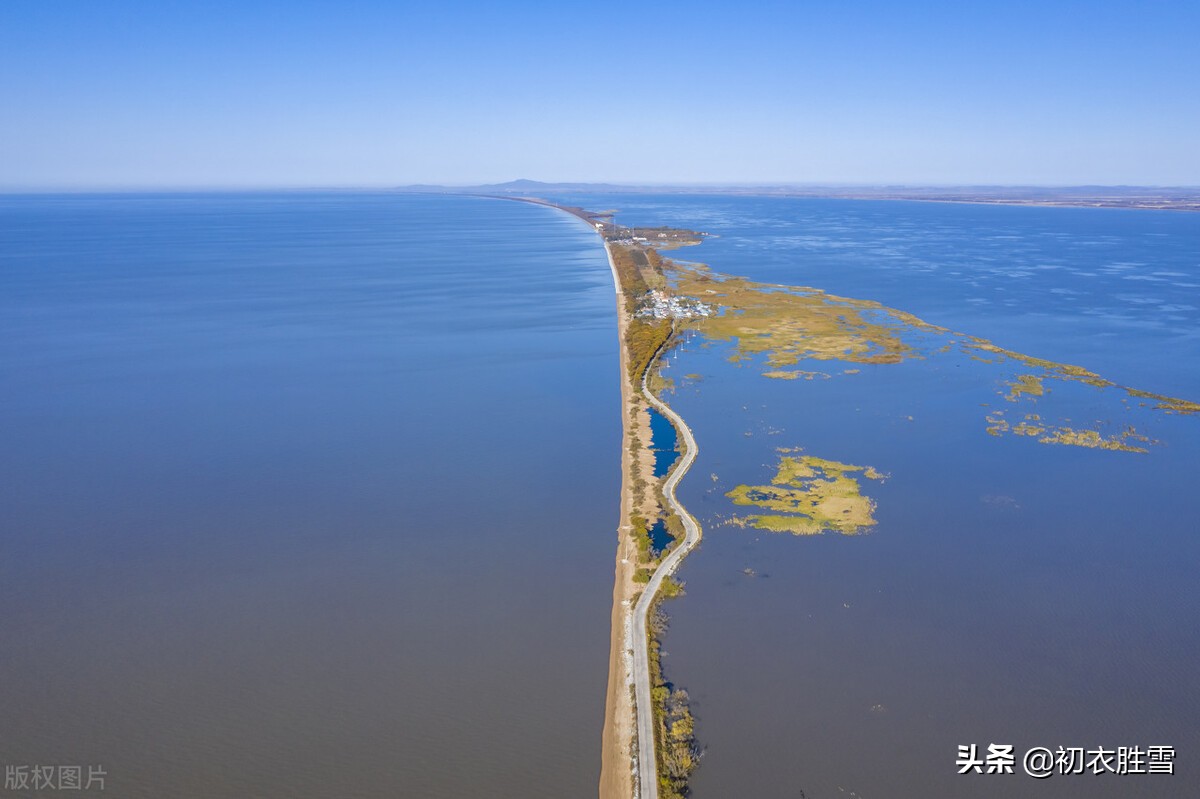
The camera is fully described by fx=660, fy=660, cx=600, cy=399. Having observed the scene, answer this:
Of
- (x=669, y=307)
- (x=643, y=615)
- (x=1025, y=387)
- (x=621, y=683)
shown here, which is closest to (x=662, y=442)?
(x=643, y=615)

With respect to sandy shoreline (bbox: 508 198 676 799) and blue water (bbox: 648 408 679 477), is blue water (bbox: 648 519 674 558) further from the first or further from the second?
blue water (bbox: 648 408 679 477)

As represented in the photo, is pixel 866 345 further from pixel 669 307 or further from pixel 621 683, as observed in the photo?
pixel 621 683

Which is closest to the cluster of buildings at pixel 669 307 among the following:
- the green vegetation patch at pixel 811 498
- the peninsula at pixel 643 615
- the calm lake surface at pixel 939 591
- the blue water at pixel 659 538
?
the peninsula at pixel 643 615

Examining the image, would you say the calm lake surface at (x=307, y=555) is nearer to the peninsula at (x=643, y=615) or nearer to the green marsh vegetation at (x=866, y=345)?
the peninsula at (x=643, y=615)

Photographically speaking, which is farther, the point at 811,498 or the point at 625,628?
the point at 811,498

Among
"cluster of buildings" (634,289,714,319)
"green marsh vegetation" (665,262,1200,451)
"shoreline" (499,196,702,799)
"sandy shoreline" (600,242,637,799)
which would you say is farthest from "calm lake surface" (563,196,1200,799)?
"cluster of buildings" (634,289,714,319)
